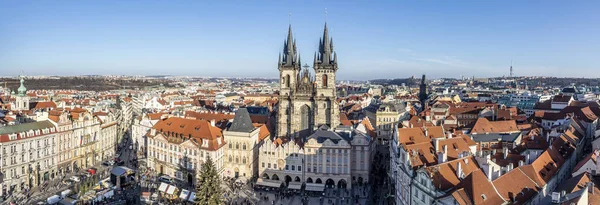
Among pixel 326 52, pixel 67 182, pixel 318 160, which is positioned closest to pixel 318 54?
pixel 326 52

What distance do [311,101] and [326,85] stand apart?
4.25 m

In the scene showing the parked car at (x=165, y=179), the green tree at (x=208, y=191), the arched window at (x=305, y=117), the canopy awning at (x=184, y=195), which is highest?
the arched window at (x=305, y=117)

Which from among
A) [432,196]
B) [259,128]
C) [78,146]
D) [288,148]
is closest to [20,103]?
[78,146]

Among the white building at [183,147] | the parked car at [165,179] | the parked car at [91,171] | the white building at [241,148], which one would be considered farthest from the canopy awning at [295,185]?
the parked car at [91,171]

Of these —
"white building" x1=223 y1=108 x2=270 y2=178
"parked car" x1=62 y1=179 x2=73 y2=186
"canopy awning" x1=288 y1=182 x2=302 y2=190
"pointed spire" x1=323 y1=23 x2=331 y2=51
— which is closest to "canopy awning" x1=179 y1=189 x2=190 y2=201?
"white building" x1=223 y1=108 x2=270 y2=178

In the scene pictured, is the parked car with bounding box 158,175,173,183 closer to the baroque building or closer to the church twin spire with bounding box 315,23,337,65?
the baroque building

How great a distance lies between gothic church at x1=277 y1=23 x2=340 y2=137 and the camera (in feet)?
271

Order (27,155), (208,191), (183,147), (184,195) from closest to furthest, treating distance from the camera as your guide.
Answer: (208,191) < (184,195) < (27,155) < (183,147)

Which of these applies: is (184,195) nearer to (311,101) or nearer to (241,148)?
(241,148)

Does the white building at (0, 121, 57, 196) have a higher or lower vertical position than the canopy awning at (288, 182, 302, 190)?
higher

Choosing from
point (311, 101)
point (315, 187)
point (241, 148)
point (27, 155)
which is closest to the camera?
point (315, 187)

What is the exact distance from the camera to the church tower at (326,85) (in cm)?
8256

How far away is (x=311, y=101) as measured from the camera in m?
83.2

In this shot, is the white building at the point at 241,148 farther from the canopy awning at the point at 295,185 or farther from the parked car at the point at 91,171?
the parked car at the point at 91,171
